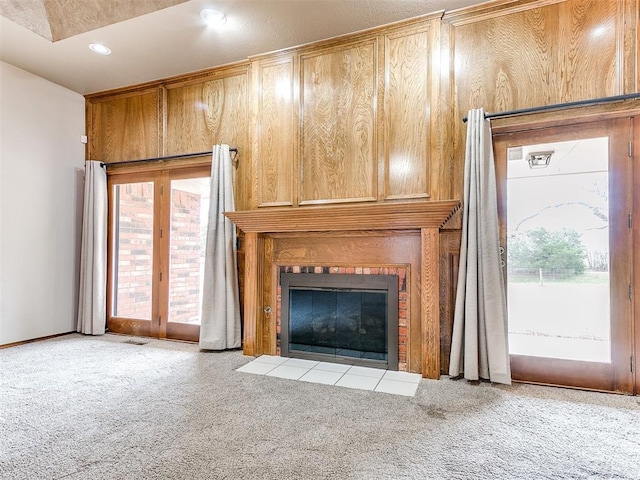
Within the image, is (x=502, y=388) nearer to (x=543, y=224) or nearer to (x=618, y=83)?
(x=543, y=224)

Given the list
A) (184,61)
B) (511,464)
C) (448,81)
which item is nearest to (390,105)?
(448,81)

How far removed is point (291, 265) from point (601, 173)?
256 cm

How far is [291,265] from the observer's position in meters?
3.33

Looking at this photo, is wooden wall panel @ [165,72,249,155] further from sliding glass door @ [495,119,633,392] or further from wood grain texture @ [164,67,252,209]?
sliding glass door @ [495,119,633,392]

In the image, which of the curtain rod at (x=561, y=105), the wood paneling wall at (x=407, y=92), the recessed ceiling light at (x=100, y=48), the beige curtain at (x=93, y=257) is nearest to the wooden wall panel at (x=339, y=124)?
the wood paneling wall at (x=407, y=92)

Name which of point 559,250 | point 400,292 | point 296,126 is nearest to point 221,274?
point 296,126

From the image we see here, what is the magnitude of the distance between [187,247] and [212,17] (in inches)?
89.1

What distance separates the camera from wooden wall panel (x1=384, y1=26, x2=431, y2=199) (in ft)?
9.41

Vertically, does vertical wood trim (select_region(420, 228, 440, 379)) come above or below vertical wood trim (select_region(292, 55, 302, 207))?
below

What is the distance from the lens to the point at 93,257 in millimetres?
4102

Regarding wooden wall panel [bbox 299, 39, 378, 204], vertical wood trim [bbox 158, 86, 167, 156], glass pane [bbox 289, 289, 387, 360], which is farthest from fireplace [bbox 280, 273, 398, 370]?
vertical wood trim [bbox 158, 86, 167, 156]

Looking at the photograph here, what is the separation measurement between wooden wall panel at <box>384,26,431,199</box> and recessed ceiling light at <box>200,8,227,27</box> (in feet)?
4.54

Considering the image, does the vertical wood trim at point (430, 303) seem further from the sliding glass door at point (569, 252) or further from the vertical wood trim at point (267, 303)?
the vertical wood trim at point (267, 303)

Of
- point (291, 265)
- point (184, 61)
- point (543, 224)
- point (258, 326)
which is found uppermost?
point (184, 61)
